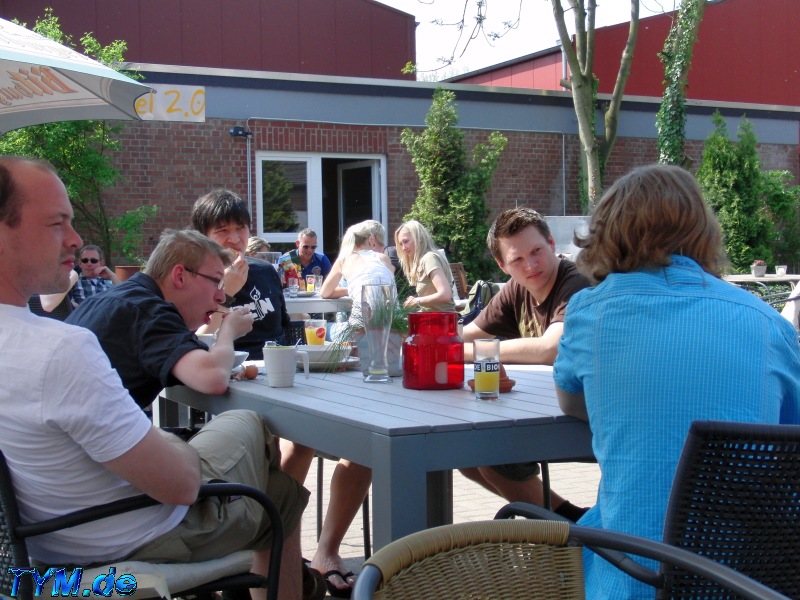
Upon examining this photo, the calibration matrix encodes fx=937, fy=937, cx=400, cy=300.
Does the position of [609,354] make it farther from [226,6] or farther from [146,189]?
[226,6]

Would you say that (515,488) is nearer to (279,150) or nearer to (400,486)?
(400,486)

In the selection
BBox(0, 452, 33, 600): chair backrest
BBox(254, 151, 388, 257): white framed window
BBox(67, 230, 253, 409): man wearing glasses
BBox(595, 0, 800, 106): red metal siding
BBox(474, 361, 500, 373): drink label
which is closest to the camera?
BBox(0, 452, 33, 600): chair backrest

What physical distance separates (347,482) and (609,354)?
187 centimetres

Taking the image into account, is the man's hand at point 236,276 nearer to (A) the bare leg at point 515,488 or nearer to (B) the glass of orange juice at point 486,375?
(A) the bare leg at point 515,488

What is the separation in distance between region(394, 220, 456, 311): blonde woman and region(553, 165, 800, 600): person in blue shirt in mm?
5090

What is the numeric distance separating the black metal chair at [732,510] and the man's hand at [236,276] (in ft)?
9.66

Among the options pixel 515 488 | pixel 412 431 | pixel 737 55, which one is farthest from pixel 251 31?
pixel 412 431

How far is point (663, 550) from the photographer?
1382mm

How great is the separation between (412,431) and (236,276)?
2.44 metres

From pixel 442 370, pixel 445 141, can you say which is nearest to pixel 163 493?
Result: pixel 442 370

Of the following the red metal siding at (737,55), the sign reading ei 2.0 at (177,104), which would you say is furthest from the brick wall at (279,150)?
the red metal siding at (737,55)

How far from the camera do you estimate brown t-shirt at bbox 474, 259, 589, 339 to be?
345 centimetres

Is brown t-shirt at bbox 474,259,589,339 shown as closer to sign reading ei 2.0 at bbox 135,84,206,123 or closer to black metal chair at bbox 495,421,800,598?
black metal chair at bbox 495,421,800,598

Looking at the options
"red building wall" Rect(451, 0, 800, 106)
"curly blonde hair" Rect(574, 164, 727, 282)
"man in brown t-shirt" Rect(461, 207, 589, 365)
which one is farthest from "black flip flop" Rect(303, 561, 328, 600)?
"red building wall" Rect(451, 0, 800, 106)
